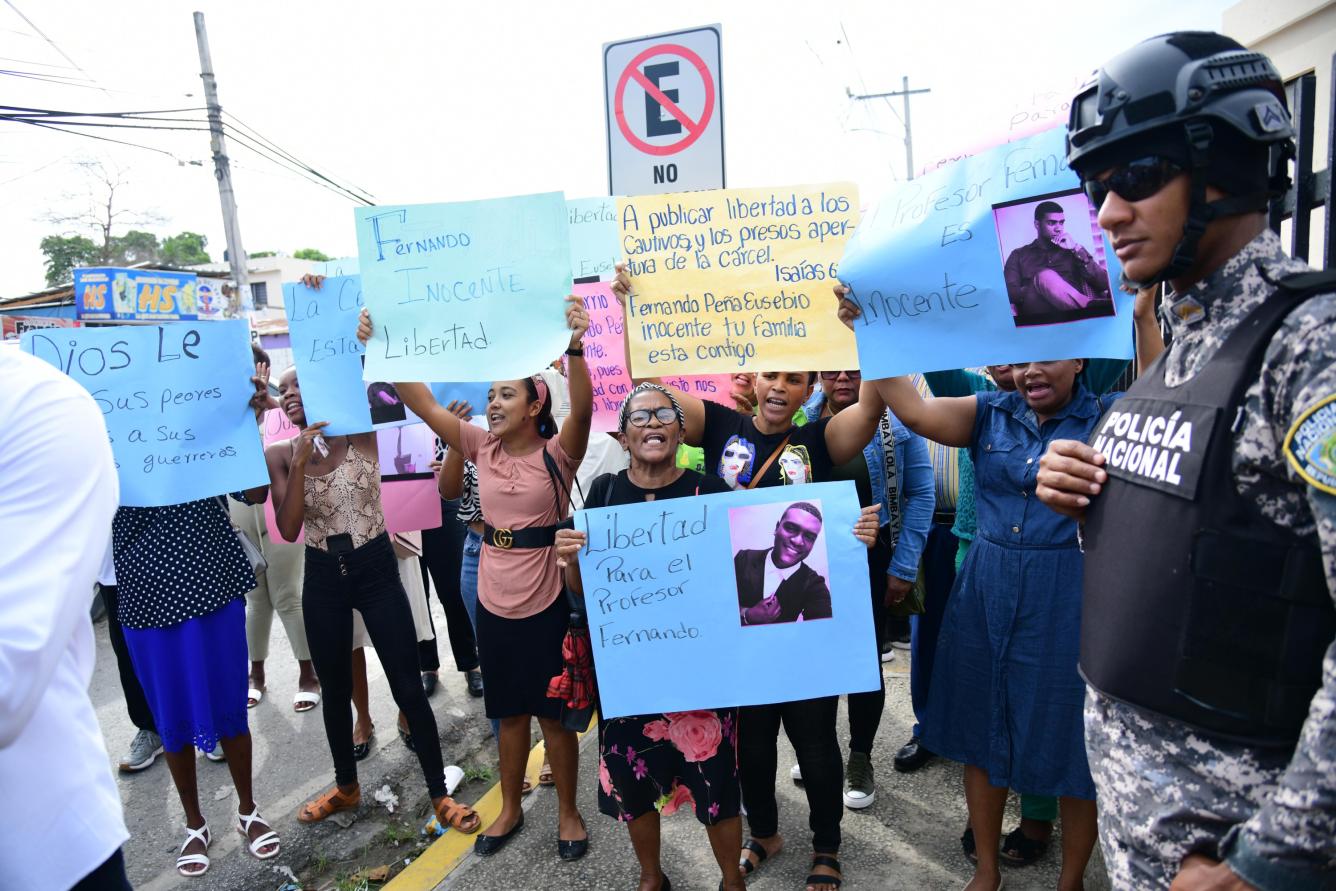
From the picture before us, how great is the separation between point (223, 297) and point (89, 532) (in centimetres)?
3079

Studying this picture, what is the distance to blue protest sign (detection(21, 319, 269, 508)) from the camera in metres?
3.39

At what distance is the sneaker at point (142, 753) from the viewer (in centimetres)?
447

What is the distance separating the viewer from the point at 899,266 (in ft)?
8.69

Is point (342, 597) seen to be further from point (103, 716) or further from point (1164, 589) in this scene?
point (1164, 589)

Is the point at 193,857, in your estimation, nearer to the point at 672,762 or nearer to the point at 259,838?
the point at 259,838

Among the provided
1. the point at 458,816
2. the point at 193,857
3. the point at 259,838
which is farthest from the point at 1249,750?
the point at 193,857

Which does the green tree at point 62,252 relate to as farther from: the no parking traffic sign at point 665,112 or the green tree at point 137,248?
the no parking traffic sign at point 665,112

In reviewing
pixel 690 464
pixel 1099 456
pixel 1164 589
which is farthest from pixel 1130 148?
pixel 690 464

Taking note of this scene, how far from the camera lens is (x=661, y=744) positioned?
297 centimetres

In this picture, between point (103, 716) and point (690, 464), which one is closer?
point (690, 464)

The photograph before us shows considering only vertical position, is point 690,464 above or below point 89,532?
below

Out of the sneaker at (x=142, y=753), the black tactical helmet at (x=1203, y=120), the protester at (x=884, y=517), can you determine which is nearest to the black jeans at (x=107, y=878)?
the black tactical helmet at (x=1203, y=120)

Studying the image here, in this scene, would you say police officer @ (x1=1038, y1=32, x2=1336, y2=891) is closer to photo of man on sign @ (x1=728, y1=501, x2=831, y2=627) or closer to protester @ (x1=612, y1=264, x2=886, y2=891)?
photo of man on sign @ (x1=728, y1=501, x2=831, y2=627)

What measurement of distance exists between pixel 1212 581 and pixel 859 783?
2.80 meters
